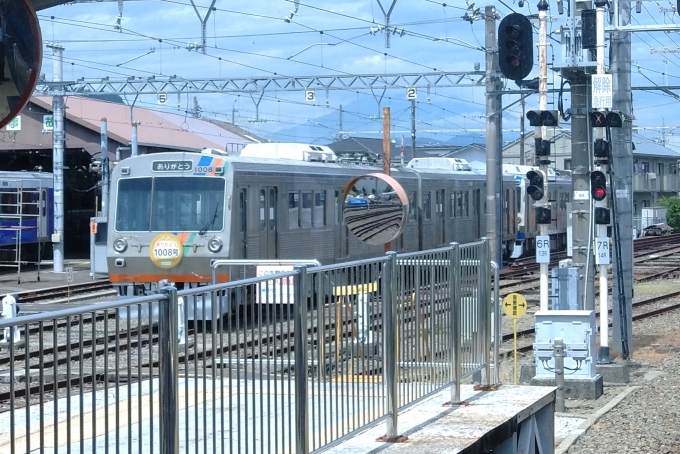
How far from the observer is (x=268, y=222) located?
1978cm

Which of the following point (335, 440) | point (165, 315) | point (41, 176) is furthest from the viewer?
point (41, 176)

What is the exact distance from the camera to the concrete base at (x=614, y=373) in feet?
46.4

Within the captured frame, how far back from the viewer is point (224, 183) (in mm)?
18516

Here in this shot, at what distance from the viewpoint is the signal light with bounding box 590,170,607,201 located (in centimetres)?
1514

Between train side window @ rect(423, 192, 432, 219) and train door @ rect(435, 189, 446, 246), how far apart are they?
0.53 m

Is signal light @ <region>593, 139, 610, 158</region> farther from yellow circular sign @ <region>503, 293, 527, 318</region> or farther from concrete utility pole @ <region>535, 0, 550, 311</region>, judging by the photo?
yellow circular sign @ <region>503, 293, 527, 318</region>

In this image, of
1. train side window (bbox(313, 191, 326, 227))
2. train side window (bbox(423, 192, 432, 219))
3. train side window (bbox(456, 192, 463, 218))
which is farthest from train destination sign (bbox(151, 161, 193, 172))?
train side window (bbox(456, 192, 463, 218))

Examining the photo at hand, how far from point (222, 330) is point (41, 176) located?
102 ft

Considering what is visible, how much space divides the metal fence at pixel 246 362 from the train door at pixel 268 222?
12.3 metres

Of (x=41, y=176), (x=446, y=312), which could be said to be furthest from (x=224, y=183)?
(x=41, y=176)

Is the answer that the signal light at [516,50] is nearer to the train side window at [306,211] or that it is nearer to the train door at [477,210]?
the train side window at [306,211]

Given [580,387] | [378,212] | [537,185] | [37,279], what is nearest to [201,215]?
[378,212]

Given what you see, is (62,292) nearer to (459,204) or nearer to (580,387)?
(459,204)

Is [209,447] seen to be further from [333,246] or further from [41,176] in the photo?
[41,176]
